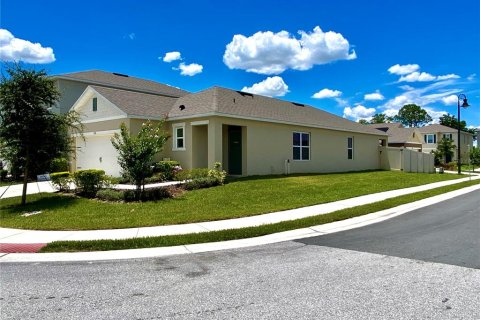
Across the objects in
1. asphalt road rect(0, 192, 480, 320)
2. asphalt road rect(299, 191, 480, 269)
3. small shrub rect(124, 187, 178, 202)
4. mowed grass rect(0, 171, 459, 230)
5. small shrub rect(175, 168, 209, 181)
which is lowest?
asphalt road rect(0, 192, 480, 320)

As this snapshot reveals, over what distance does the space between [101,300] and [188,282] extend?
3.85ft

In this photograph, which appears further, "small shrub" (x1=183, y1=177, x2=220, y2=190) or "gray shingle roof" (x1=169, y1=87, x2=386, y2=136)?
"gray shingle roof" (x1=169, y1=87, x2=386, y2=136)

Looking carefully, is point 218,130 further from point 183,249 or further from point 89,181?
point 183,249

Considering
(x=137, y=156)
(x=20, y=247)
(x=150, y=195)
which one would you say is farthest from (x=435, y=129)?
(x=20, y=247)

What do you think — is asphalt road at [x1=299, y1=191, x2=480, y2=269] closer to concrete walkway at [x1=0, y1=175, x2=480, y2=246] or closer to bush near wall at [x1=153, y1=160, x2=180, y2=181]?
concrete walkway at [x1=0, y1=175, x2=480, y2=246]

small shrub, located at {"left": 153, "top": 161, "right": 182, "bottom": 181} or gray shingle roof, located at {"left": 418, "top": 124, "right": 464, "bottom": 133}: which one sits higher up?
gray shingle roof, located at {"left": 418, "top": 124, "right": 464, "bottom": 133}

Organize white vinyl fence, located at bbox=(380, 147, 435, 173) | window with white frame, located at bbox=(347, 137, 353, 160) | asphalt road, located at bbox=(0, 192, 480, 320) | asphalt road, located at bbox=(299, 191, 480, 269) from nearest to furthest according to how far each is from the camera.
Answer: asphalt road, located at bbox=(0, 192, 480, 320)
asphalt road, located at bbox=(299, 191, 480, 269)
window with white frame, located at bbox=(347, 137, 353, 160)
white vinyl fence, located at bbox=(380, 147, 435, 173)

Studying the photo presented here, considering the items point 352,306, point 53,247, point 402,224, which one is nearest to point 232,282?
point 352,306

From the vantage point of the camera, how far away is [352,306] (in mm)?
4223

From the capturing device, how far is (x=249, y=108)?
20781 mm

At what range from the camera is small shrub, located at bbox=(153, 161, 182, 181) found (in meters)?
15.1

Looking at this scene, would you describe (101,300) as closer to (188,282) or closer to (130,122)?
(188,282)

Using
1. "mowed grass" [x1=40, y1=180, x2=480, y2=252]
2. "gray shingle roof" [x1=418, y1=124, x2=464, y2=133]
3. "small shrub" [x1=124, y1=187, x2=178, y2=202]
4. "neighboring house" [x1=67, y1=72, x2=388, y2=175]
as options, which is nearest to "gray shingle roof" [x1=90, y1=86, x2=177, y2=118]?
"neighboring house" [x1=67, y1=72, x2=388, y2=175]

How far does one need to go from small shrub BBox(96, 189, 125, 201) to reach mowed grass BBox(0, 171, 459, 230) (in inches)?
17.3
